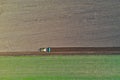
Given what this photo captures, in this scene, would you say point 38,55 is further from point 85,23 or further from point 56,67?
point 85,23

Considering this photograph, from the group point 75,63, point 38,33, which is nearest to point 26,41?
point 38,33

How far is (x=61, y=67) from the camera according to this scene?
67 centimetres

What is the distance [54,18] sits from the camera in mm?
677

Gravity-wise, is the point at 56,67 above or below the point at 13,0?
below

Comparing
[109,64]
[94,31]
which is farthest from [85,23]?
[109,64]

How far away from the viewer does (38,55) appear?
680mm

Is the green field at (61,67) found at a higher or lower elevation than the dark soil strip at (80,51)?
lower

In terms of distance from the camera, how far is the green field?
656mm

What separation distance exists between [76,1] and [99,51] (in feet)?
0.53

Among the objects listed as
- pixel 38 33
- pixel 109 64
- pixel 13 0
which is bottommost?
pixel 109 64

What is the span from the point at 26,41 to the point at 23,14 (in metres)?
0.08

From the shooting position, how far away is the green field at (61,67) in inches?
25.8

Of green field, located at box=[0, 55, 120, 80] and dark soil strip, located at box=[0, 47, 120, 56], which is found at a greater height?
dark soil strip, located at box=[0, 47, 120, 56]

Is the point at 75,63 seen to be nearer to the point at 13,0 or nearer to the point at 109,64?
the point at 109,64
